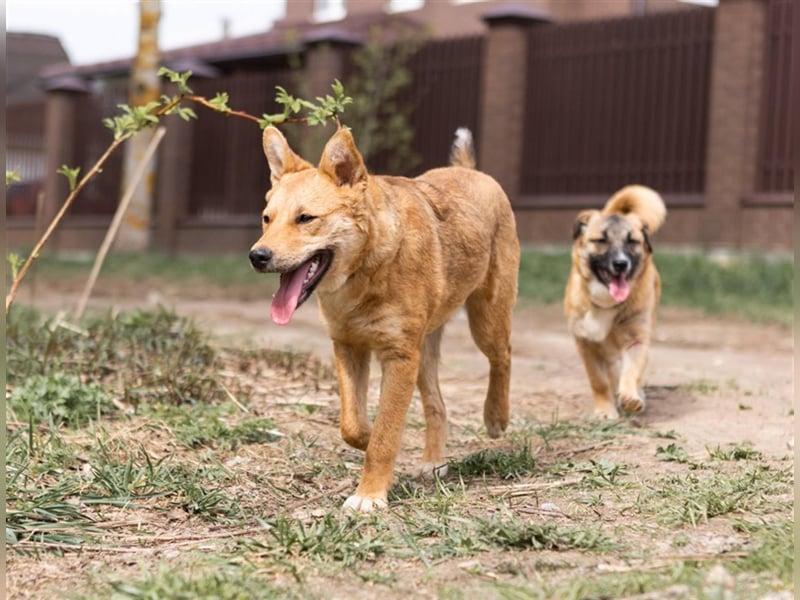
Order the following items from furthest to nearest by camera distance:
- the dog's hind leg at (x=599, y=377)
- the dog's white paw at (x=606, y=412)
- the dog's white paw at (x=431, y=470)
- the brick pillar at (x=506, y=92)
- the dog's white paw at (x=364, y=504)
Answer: the brick pillar at (x=506, y=92)
the dog's hind leg at (x=599, y=377)
the dog's white paw at (x=606, y=412)
the dog's white paw at (x=431, y=470)
the dog's white paw at (x=364, y=504)

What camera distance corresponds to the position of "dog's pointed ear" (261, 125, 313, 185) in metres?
4.33

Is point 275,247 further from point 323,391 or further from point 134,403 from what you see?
point 323,391

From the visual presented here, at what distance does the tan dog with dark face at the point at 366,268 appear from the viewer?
13.0 feet

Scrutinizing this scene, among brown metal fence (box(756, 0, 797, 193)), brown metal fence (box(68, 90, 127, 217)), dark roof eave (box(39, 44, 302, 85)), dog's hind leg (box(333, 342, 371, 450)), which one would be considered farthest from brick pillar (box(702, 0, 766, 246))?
brown metal fence (box(68, 90, 127, 217))

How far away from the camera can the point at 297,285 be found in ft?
12.8

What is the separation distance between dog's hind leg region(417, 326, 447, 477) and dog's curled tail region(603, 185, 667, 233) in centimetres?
242

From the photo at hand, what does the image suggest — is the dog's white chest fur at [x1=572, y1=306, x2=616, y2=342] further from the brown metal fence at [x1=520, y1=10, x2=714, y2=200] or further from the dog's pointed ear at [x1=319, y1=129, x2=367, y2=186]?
the brown metal fence at [x1=520, y1=10, x2=714, y2=200]

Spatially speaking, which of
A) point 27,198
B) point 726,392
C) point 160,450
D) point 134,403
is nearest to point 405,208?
point 160,450

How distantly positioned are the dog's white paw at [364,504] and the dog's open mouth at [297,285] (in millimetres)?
704

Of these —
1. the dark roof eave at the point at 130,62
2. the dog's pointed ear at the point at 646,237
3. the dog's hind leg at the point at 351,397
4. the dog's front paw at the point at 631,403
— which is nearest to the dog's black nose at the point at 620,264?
the dog's pointed ear at the point at 646,237

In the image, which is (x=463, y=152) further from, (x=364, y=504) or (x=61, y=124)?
(x=61, y=124)

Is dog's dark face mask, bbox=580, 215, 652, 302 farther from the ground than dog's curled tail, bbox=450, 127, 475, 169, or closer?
closer

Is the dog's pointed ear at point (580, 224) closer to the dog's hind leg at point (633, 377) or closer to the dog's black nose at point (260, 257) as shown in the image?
the dog's hind leg at point (633, 377)

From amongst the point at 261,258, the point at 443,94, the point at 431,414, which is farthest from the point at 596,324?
the point at 443,94
